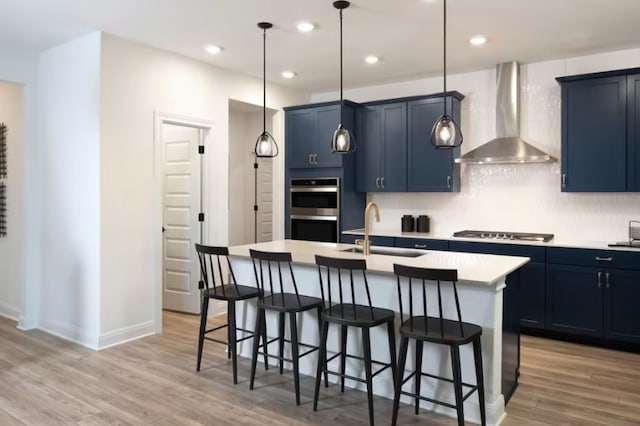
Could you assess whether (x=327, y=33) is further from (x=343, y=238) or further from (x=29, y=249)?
(x=29, y=249)

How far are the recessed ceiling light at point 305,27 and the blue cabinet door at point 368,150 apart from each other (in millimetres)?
1878

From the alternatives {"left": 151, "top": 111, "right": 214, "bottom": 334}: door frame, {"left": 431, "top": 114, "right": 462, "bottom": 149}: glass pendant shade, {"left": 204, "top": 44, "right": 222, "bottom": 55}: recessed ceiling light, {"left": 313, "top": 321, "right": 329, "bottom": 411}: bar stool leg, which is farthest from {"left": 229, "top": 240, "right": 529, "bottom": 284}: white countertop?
{"left": 204, "top": 44, "right": 222, "bottom": 55}: recessed ceiling light

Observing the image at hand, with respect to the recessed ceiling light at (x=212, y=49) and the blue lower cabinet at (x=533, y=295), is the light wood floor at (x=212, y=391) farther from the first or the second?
the recessed ceiling light at (x=212, y=49)

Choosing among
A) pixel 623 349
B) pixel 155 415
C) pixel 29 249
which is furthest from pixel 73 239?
pixel 623 349

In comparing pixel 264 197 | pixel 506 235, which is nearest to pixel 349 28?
pixel 506 235

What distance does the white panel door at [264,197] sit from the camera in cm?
698

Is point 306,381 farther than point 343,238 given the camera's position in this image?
No

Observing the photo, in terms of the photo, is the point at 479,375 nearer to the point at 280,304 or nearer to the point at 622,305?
the point at 280,304

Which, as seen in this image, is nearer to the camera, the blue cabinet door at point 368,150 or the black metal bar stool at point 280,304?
the black metal bar stool at point 280,304

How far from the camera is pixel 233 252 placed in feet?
12.6

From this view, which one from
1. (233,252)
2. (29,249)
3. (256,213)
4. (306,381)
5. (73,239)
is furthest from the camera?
(256,213)

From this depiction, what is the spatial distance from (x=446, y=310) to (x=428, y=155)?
277 centimetres

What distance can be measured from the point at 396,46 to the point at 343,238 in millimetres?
2256

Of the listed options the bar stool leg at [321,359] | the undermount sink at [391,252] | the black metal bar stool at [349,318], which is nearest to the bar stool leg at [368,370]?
the black metal bar stool at [349,318]
